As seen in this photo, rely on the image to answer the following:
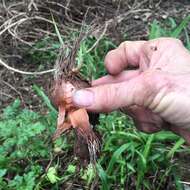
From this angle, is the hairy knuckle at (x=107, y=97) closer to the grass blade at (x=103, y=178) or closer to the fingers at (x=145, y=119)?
the fingers at (x=145, y=119)

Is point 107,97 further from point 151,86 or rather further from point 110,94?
point 151,86

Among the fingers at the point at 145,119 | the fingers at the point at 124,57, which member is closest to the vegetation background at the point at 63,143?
the fingers at the point at 124,57

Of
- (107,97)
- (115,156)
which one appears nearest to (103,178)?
(115,156)

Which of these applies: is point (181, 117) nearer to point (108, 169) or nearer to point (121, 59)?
point (121, 59)

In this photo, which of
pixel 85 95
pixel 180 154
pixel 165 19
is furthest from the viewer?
pixel 165 19

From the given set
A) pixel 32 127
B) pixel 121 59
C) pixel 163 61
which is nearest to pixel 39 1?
pixel 32 127

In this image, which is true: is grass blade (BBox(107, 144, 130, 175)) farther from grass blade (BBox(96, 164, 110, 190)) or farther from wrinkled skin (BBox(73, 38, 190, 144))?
wrinkled skin (BBox(73, 38, 190, 144))

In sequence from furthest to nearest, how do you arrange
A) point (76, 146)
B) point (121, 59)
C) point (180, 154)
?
point (180, 154) → point (121, 59) → point (76, 146)

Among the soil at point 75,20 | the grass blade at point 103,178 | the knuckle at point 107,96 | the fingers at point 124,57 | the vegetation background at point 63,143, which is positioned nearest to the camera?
the knuckle at point 107,96
